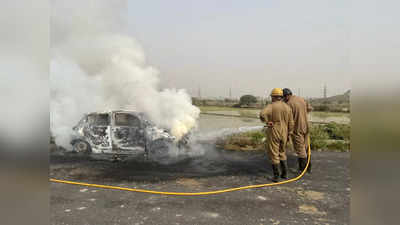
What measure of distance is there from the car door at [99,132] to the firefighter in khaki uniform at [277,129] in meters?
3.88

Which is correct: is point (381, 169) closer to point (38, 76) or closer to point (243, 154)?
point (38, 76)

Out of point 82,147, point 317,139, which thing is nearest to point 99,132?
point 82,147

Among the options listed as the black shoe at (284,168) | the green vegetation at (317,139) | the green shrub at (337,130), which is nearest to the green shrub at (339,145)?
the green vegetation at (317,139)

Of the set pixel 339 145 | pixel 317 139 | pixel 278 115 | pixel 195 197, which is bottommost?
pixel 195 197

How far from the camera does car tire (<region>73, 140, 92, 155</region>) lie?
6262 millimetres

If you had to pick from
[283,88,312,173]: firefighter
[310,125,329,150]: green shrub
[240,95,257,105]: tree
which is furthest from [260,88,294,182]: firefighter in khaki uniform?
[240,95,257,105]: tree

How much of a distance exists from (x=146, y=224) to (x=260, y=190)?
A: 2.12 meters

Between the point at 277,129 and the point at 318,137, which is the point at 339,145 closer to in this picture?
the point at 318,137

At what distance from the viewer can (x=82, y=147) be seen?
6.32 meters

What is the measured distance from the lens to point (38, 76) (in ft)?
3.64

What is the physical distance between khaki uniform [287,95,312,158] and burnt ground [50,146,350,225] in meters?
0.62

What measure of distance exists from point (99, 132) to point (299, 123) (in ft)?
16.1

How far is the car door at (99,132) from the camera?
6043 mm

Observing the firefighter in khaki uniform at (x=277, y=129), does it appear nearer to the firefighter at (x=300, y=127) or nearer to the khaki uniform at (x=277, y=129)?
the khaki uniform at (x=277, y=129)
